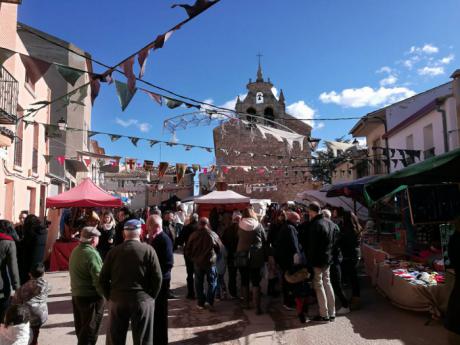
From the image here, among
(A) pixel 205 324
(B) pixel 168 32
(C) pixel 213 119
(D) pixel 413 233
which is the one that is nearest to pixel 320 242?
(A) pixel 205 324

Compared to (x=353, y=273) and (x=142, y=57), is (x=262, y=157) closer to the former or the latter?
(x=353, y=273)

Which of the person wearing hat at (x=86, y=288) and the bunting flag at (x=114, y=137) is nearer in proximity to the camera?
the person wearing hat at (x=86, y=288)

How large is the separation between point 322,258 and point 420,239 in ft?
13.2

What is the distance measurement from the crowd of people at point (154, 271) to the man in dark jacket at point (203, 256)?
0.02 metres

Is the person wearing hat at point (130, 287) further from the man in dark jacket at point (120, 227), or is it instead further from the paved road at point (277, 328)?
the man in dark jacket at point (120, 227)

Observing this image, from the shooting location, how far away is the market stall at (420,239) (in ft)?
18.9

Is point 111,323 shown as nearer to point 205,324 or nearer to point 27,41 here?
point 205,324

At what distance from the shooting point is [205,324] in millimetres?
5793

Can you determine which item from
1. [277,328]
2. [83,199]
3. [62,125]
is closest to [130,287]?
[277,328]

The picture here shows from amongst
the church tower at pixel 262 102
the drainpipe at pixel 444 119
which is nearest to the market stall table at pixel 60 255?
the drainpipe at pixel 444 119

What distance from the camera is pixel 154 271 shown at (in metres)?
3.75

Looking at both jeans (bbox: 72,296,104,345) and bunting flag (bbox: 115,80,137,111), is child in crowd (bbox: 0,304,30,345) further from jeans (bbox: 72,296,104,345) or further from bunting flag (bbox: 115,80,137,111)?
bunting flag (bbox: 115,80,137,111)

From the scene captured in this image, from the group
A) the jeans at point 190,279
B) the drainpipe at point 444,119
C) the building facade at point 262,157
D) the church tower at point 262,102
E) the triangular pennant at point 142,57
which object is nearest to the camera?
the triangular pennant at point 142,57

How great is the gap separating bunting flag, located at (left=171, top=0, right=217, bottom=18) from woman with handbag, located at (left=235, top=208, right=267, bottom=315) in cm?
365
